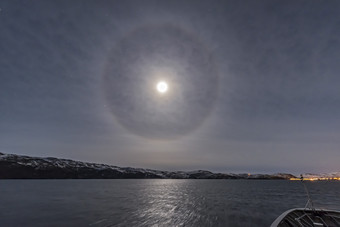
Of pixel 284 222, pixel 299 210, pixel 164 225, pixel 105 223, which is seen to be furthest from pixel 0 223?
pixel 299 210

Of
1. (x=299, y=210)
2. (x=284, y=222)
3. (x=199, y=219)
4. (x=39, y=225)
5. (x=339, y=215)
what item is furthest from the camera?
(x=199, y=219)

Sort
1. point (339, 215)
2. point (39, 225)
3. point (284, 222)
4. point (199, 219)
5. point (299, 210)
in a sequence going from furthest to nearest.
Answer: point (199, 219) → point (39, 225) → point (299, 210) → point (339, 215) → point (284, 222)

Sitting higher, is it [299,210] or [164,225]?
[299,210]

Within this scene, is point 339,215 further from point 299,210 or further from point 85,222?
point 85,222

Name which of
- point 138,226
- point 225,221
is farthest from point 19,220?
point 225,221

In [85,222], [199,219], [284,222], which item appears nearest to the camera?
[284,222]

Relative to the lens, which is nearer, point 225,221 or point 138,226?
point 138,226

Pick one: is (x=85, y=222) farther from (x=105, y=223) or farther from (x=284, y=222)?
(x=284, y=222)

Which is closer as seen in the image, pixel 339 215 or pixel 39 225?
pixel 339 215

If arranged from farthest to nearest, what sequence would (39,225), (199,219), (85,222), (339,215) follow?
(199,219) < (85,222) < (39,225) < (339,215)
